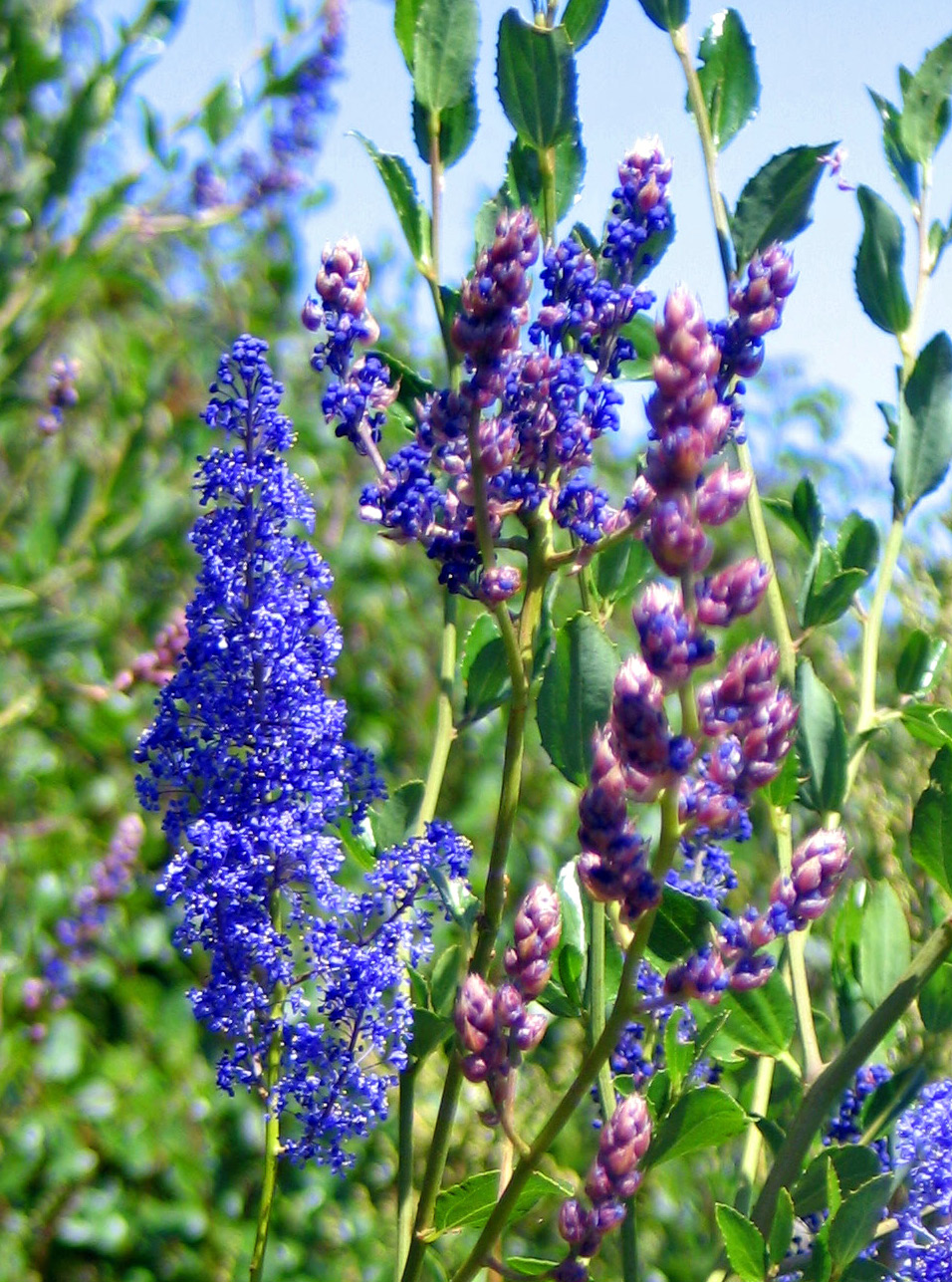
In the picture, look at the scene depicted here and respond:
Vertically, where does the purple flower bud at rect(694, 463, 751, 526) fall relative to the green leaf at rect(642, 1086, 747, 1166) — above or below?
above

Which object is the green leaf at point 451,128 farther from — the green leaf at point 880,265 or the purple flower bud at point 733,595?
the purple flower bud at point 733,595

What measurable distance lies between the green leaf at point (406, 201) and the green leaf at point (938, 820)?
1.06 feet

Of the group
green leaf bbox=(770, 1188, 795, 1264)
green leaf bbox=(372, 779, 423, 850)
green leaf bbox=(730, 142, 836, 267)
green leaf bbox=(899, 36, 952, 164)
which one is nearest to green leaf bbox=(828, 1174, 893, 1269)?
green leaf bbox=(770, 1188, 795, 1264)

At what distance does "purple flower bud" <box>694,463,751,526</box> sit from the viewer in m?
0.45

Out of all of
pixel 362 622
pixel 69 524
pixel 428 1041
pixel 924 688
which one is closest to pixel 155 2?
pixel 69 524

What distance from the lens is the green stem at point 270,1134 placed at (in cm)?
59

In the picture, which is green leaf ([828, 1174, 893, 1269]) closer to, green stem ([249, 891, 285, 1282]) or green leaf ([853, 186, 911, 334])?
green stem ([249, 891, 285, 1282])

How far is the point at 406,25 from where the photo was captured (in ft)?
2.38

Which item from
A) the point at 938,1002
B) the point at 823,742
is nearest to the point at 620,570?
the point at 823,742

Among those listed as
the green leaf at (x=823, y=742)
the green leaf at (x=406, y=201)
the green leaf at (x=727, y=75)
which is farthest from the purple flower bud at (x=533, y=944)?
the green leaf at (x=727, y=75)

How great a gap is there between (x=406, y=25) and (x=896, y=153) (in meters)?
0.26

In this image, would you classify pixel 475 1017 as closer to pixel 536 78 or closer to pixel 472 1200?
pixel 472 1200

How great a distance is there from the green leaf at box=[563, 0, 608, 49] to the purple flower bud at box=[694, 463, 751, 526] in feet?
1.16

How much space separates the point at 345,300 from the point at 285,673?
0.16 metres
